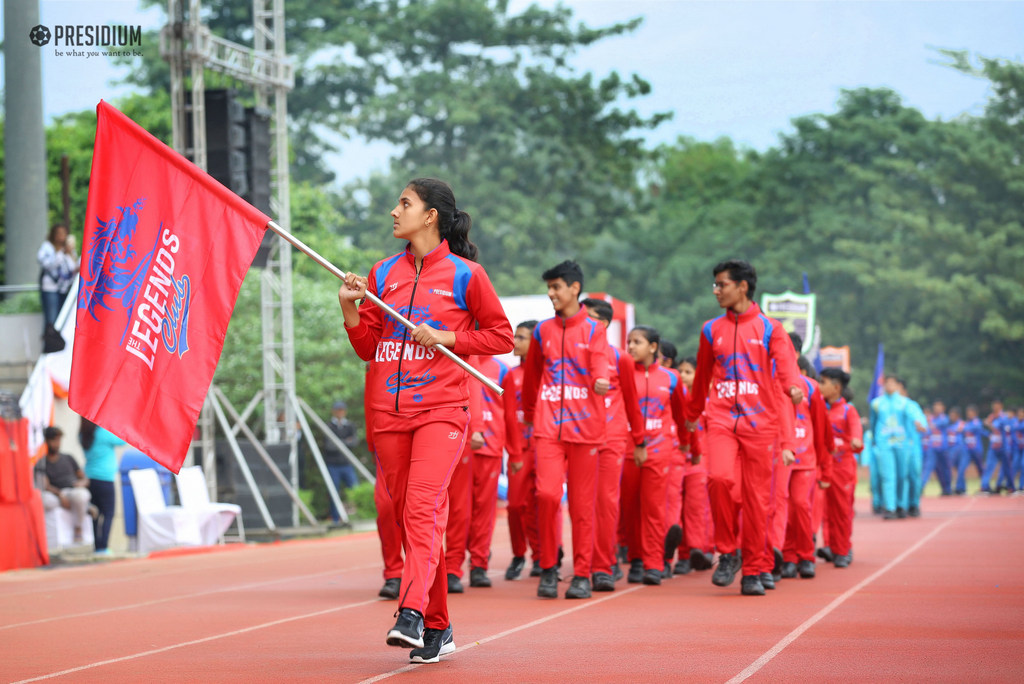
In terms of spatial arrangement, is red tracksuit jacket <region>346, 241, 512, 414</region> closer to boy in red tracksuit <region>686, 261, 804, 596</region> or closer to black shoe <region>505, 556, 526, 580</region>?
boy in red tracksuit <region>686, 261, 804, 596</region>

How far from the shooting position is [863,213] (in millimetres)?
46281

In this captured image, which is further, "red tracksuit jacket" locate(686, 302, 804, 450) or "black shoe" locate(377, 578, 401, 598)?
"black shoe" locate(377, 578, 401, 598)

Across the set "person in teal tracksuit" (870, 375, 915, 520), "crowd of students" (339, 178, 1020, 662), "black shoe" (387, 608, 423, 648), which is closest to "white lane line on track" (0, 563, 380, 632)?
"crowd of students" (339, 178, 1020, 662)

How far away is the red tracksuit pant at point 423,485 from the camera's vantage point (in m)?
6.45

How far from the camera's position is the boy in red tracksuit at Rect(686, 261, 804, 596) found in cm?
988

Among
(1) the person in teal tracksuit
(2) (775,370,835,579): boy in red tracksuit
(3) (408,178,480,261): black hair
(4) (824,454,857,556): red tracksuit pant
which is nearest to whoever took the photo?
(3) (408,178,480,261): black hair

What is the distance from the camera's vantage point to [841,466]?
13523 mm

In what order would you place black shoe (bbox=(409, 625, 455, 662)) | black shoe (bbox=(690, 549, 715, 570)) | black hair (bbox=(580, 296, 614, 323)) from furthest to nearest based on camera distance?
black shoe (bbox=(690, 549, 715, 570)) → black hair (bbox=(580, 296, 614, 323)) → black shoe (bbox=(409, 625, 455, 662))

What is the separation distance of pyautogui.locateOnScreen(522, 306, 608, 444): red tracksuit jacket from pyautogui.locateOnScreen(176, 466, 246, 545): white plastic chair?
872 centimetres

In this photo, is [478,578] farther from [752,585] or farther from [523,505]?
[752,585]

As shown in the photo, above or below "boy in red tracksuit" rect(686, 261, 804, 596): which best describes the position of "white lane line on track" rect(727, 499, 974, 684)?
below

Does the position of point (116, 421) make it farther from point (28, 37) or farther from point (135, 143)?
point (28, 37)

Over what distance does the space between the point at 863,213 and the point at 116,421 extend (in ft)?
137

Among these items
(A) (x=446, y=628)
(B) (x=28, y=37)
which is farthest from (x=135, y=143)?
(B) (x=28, y=37)
